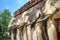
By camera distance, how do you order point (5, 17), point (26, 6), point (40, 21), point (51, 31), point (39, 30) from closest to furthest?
point (51, 31)
point (40, 21)
point (39, 30)
point (26, 6)
point (5, 17)

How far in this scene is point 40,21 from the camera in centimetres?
627

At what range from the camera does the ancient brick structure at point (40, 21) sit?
19.1ft

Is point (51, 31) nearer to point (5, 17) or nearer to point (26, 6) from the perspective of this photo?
point (26, 6)

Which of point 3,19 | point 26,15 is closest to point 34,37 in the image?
point 26,15

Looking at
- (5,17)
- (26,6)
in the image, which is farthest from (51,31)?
(5,17)

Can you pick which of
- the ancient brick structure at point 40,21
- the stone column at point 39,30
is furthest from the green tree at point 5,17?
the stone column at point 39,30

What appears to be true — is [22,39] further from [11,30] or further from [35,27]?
[35,27]

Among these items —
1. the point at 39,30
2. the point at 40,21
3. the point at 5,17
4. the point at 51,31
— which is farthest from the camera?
the point at 5,17

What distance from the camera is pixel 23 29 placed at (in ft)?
25.2

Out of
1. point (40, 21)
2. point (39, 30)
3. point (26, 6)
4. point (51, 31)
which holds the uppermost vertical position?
point (26, 6)

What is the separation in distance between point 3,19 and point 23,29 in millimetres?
13936

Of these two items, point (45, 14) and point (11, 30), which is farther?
point (11, 30)

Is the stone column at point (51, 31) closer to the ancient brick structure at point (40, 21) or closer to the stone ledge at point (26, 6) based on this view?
the ancient brick structure at point (40, 21)

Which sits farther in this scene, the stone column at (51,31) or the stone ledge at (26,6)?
the stone ledge at (26,6)
